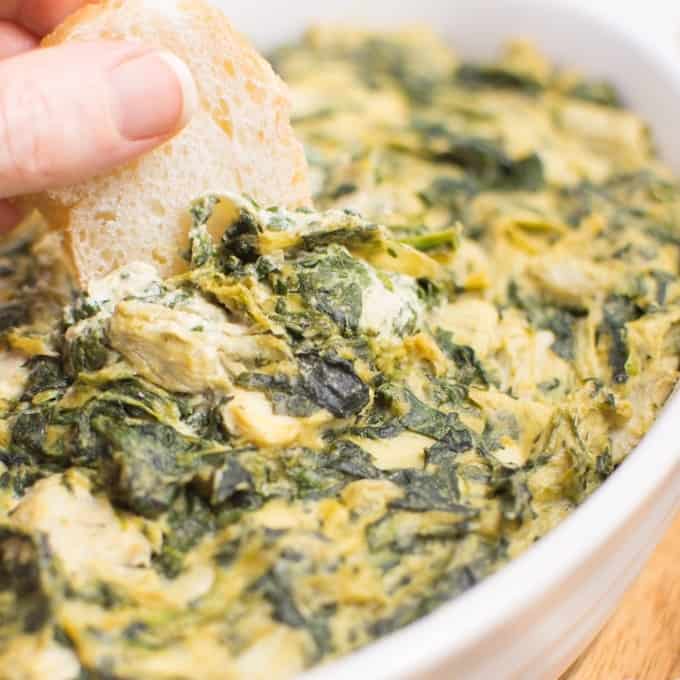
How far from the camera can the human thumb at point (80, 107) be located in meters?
1.91

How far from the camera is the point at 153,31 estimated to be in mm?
2336

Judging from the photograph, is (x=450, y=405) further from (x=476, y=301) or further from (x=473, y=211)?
(x=473, y=211)

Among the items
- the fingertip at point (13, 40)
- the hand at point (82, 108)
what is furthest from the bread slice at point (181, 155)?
the fingertip at point (13, 40)

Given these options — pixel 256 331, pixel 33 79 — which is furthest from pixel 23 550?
pixel 33 79

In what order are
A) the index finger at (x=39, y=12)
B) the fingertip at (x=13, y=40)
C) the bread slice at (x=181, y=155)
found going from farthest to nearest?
the fingertip at (x=13, y=40), the index finger at (x=39, y=12), the bread slice at (x=181, y=155)

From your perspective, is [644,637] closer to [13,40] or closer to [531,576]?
[531,576]

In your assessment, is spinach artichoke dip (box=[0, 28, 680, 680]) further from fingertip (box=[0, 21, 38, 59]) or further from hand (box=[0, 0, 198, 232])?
fingertip (box=[0, 21, 38, 59])

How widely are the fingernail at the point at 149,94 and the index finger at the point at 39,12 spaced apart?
1045 mm

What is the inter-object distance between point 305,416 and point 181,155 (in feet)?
2.56

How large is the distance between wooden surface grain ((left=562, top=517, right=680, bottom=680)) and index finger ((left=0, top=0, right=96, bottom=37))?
2.35 metres

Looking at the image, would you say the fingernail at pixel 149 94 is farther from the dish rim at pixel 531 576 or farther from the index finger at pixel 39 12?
the dish rim at pixel 531 576

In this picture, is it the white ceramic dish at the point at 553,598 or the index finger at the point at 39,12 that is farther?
the index finger at the point at 39,12

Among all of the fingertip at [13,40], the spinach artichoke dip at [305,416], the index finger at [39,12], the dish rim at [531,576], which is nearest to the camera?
the dish rim at [531,576]

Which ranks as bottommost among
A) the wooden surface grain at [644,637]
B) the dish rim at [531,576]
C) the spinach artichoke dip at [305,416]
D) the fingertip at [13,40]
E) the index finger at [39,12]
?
the wooden surface grain at [644,637]
